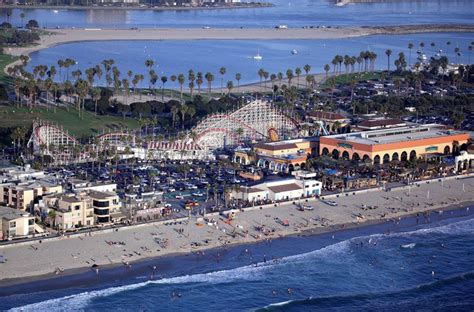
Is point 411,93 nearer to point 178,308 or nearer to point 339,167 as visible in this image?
point 339,167

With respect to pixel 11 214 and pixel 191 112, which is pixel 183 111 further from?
pixel 11 214

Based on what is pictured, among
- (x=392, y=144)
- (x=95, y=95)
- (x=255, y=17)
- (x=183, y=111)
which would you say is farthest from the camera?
(x=255, y=17)

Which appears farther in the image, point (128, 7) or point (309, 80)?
point (128, 7)

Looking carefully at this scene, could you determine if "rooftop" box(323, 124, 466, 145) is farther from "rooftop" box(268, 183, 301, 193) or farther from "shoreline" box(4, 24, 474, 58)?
"shoreline" box(4, 24, 474, 58)

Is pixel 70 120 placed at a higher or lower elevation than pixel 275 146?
lower

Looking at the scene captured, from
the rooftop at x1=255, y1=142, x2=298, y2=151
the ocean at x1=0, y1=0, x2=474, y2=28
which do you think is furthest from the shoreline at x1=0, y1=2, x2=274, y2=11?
the rooftop at x1=255, y1=142, x2=298, y2=151

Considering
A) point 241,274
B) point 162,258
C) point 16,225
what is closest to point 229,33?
point 16,225

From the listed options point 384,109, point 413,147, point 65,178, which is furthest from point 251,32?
point 65,178
